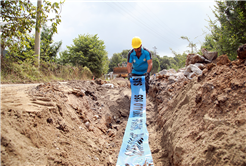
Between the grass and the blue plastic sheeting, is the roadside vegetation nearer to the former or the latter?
the grass

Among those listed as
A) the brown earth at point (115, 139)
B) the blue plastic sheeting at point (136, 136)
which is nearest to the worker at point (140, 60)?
the blue plastic sheeting at point (136, 136)

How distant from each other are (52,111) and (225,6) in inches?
408

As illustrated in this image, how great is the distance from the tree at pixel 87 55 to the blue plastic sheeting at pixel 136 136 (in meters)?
12.9

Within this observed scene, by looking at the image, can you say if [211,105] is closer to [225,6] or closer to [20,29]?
[20,29]

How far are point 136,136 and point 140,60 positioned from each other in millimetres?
2914

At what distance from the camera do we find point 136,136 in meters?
3.74

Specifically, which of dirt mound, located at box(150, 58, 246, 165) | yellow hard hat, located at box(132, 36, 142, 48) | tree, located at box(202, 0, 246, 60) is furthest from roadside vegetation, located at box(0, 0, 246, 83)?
dirt mound, located at box(150, 58, 246, 165)

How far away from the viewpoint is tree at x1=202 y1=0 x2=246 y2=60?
25.3ft

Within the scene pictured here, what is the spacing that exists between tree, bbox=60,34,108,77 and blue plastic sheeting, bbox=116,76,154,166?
12.9 metres

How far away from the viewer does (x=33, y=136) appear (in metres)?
2.24

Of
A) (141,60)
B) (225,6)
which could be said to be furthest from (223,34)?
(141,60)

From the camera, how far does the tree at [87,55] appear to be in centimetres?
1759

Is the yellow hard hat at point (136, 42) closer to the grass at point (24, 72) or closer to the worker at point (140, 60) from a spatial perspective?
the worker at point (140, 60)

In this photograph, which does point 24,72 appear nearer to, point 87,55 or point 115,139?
point 115,139
